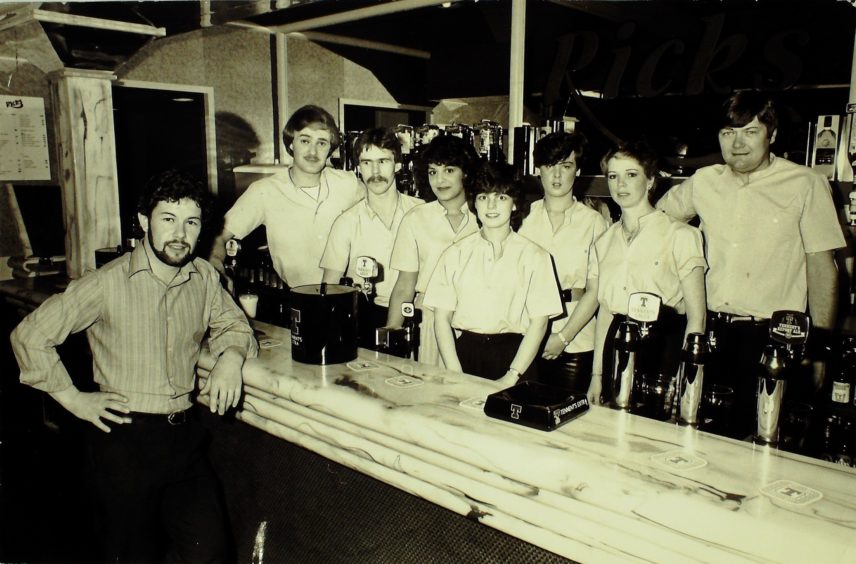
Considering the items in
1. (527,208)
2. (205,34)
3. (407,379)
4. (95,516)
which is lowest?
(95,516)

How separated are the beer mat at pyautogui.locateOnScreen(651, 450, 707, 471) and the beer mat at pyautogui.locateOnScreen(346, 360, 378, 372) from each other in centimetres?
88

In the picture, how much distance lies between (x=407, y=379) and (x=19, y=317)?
2844 millimetres

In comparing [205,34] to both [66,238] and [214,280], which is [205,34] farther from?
[214,280]

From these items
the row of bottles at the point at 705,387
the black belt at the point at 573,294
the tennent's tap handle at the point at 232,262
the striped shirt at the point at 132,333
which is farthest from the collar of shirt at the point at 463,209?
the row of bottles at the point at 705,387

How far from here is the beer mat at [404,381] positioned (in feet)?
5.64

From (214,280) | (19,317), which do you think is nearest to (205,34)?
(19,317)

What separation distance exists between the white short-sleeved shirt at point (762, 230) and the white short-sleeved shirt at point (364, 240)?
130 centimetres

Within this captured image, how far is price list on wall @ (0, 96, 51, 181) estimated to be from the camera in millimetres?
4207

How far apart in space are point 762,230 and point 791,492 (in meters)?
1.69

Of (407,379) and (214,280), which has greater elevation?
(214,280)

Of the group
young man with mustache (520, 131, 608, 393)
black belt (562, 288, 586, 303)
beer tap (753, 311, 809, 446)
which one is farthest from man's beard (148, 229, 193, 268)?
beer tap (753, 311, 809, 446)

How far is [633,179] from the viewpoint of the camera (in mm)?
2352

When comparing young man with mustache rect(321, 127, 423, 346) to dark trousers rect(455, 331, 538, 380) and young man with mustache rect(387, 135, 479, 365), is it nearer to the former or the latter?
young man with mustache rect(387, 135, 479, 365)

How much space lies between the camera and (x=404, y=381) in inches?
69.2
